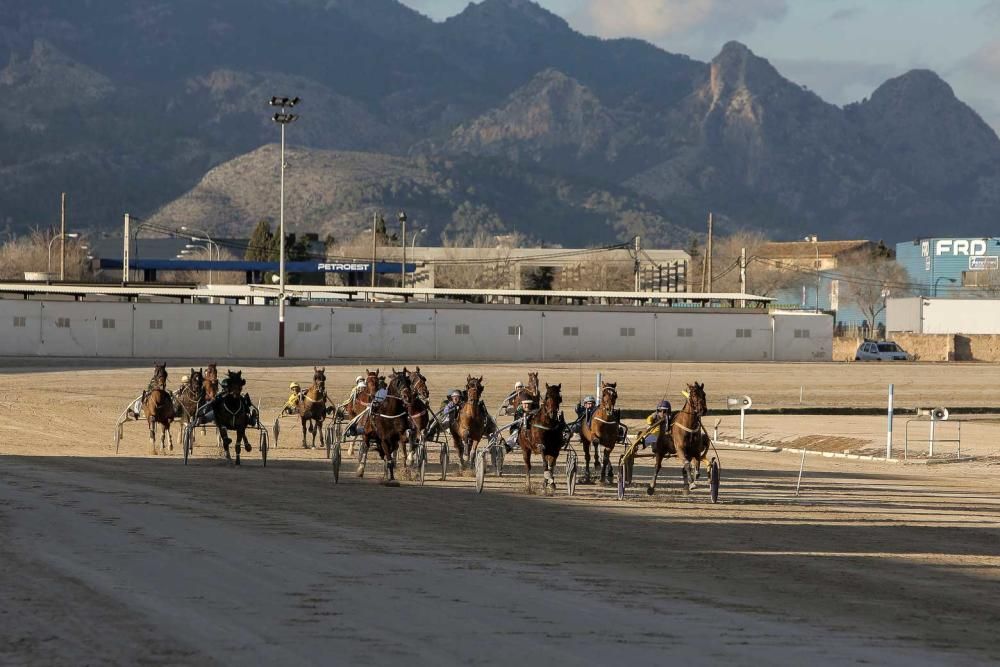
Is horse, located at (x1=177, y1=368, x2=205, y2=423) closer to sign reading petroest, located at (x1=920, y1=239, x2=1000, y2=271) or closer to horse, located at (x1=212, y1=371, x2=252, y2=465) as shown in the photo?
horse, located at (x1=212, y1=371, x2=252, y2=465)

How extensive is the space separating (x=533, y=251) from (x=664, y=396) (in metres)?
92.9

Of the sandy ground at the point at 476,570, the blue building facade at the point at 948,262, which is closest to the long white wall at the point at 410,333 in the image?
the sandy ground at the point at 476,570

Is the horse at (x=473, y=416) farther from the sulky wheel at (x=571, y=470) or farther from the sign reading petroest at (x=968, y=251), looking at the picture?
the sign reading petroest at (x=968, y=251)

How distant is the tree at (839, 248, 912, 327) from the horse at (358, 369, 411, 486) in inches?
4088

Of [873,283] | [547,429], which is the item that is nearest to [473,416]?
[547,429]

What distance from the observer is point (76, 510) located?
18.7 m

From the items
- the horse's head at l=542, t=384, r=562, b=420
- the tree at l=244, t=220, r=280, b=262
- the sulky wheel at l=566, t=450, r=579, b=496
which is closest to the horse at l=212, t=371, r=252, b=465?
the sulky wheel at l=566, t=450, r=579, b=496

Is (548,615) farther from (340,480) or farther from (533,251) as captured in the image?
(533,251)

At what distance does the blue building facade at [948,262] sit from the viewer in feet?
432

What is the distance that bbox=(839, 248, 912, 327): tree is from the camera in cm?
12938

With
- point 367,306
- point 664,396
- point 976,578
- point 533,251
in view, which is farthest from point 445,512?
point 533,251

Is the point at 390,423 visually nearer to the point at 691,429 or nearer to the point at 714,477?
the point at 691,429

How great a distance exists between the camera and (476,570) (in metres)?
14.4

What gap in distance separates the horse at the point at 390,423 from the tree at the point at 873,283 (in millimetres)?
103848
